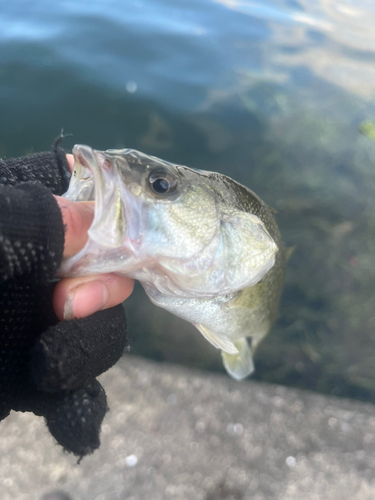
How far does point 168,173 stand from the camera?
37.9 inches

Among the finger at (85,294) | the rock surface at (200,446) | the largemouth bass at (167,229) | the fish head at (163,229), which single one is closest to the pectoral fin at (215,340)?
the largemouth bass at (167,229)

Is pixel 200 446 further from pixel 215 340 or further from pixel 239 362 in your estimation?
pixel 215 340

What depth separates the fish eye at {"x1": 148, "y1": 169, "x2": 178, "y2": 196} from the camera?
0.94 meters

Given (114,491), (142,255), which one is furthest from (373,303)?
(142,255)

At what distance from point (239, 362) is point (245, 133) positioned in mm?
2154

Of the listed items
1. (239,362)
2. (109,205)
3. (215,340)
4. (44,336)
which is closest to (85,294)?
(44,336)

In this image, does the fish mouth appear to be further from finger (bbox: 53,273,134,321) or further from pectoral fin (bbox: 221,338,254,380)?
pectoral fin (bbox: 221,338,254,380)

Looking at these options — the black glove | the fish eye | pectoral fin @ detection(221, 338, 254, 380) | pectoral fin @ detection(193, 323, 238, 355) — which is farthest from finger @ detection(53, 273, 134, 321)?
pectoral fin @ detection(221, 338, 254, 380)

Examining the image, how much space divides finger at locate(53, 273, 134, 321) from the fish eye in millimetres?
326

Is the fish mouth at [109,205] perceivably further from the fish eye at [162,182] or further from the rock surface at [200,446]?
the rock surface at [200,446]

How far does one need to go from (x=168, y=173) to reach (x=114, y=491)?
1.93 m

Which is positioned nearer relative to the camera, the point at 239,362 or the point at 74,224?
the point at 74,224

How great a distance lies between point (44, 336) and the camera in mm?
938

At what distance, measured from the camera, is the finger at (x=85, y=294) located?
0.98 meters
